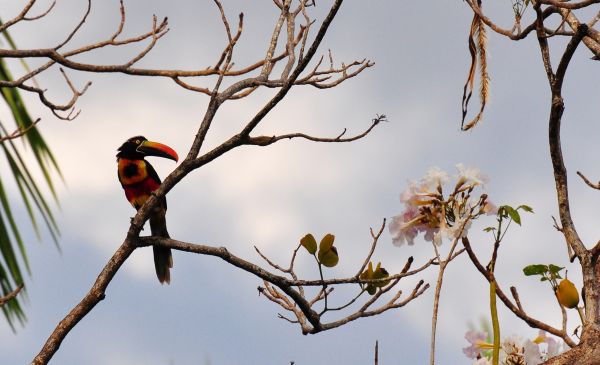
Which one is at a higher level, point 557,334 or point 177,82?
point 177,82

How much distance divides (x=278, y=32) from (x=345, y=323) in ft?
5.44

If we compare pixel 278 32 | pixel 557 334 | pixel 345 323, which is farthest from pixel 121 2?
pixel 557 334

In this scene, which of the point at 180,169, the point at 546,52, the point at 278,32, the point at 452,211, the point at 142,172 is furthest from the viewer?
the point at 142,172

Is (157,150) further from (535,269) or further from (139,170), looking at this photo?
(535,269)

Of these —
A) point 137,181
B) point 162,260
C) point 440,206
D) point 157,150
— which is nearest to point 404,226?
point 440,206

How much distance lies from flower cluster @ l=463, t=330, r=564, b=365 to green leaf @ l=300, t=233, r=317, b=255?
31.8 inches

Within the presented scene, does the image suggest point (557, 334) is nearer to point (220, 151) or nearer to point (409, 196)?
point (409, 196)

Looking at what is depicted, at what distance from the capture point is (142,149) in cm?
555

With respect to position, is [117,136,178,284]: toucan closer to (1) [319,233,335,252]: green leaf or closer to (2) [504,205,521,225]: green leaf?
(1) [319,233,335,252]: green leaf

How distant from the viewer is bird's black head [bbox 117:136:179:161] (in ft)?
17.6

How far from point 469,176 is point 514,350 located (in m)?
0.59

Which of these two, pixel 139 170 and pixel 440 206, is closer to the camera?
pixel 440 206

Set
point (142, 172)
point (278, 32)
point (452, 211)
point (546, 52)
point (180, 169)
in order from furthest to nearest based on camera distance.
Answer: point (142, 172) < point (278, 32) < point (180, 169) < point (546, 52) < point (452, 211)

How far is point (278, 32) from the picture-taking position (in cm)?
446
